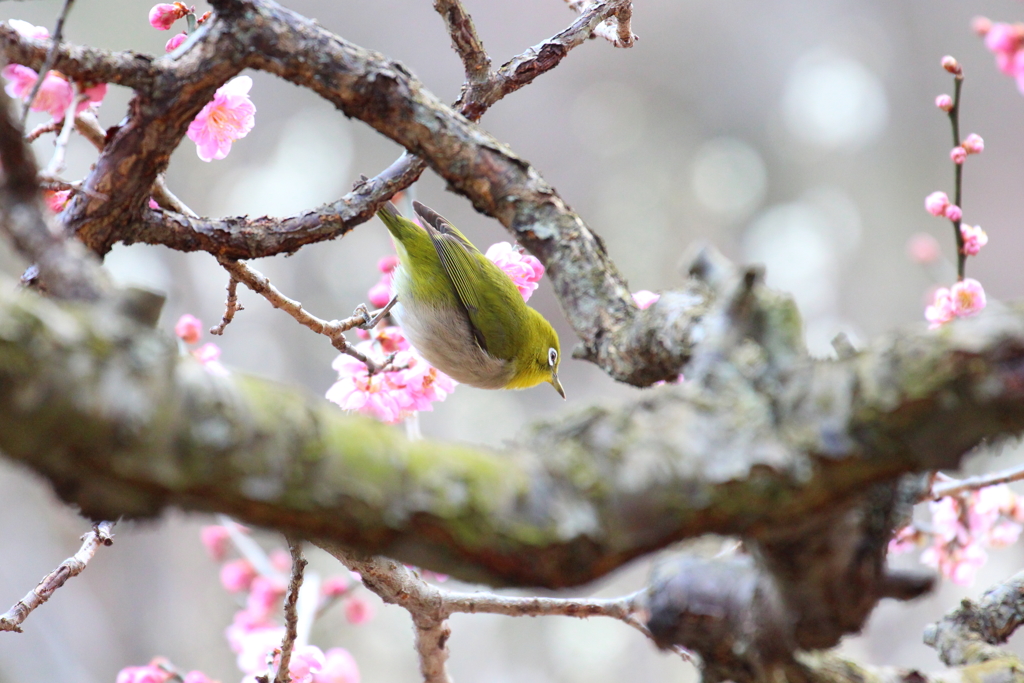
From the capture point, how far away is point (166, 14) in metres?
1.54

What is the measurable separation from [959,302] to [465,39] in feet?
4.13

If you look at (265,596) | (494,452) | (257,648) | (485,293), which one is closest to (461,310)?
(485,293)

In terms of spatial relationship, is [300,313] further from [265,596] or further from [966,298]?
[966,298]

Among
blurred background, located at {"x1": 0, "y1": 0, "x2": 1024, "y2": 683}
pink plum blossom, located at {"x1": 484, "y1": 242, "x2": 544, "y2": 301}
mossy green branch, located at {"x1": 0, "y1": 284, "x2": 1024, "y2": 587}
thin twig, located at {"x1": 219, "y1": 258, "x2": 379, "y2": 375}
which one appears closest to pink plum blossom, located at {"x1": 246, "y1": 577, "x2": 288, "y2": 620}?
→ thin twig, located at {"x1": 219, "y1": 258, "x2": 379, "y2": 375}

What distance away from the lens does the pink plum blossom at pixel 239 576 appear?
258cm

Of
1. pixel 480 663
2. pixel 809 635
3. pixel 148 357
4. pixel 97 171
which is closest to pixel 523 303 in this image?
pixel 97 171

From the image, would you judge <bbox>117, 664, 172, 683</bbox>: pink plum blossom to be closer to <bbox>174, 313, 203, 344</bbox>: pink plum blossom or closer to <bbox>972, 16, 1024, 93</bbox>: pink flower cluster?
<bbox>174, 313, 203, 344</bbox>: pink plum blossom

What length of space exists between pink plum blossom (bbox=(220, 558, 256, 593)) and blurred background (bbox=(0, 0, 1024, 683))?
8.61 feet

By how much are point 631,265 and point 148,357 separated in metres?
6.41

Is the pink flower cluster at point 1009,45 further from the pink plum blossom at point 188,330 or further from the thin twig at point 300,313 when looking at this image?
the pink plum blossom at point 188,330

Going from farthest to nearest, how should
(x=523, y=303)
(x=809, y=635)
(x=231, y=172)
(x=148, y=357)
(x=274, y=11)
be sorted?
(x=231, y=172)
(x=523, y=303)
(x=274, y=11)
(x=809, y=635)
(x=148, y=357)

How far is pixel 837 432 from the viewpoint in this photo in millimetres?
652

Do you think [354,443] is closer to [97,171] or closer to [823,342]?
[97,171]

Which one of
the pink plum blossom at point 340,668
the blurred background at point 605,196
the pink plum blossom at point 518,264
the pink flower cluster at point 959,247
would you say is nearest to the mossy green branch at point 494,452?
the pink flower cluster at point 959,247
